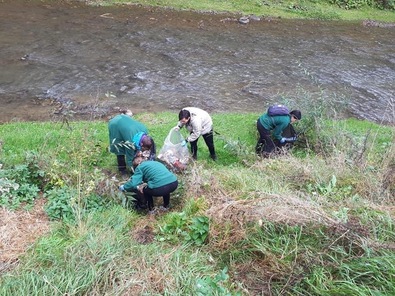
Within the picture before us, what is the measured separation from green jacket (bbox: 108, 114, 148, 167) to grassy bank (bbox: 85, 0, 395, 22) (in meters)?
16.1

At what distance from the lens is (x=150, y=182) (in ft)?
22.0

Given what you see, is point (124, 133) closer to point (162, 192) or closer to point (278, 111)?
point (162, 192)

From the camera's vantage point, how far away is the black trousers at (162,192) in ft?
21.9

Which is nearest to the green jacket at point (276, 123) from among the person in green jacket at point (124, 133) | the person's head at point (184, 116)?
the person's head at point (184, 116)

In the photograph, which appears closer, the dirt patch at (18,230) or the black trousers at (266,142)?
the dirt patch at (18,230)

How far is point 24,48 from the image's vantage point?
1595 centimetres

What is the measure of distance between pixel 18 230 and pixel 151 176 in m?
2.08

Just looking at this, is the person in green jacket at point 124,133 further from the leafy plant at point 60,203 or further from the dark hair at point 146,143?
the leafy plant at point 60,203

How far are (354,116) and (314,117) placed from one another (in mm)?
4089

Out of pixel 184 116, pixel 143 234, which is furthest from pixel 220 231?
pixel 184 116

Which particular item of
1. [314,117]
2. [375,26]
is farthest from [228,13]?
[314,117]

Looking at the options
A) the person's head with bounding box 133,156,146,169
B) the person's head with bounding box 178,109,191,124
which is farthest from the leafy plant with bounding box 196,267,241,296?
the person's head with bounding box 178,109,191,124

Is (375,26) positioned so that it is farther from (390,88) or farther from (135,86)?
(135,86)

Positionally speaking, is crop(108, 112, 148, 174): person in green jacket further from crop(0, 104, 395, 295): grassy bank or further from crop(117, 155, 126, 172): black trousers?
crop(0, 104, 395, 295): grassy bank
